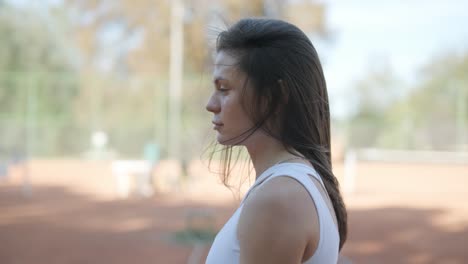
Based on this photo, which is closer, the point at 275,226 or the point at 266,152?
the point at 275,226

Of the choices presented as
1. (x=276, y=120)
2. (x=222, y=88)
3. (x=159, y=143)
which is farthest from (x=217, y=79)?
(x=159, y=143)

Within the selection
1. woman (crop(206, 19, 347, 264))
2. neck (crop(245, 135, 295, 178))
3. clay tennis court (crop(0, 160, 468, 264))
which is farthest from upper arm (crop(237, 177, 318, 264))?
clay tennis court (crop(0, 160, 468, 264))

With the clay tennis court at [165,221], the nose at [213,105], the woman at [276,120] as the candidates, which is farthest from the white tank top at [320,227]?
the clay tennis court at [165,221]

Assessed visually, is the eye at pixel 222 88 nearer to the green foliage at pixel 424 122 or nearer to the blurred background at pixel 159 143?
the blurred background at pixel 159 143

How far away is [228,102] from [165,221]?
29.4ft

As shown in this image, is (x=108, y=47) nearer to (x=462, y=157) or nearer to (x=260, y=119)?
(x=462, y=157)

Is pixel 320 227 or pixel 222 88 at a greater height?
pixel 222 88

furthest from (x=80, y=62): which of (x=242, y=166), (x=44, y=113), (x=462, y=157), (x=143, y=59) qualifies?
(x=242, y=166)

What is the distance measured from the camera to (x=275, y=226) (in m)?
0.83

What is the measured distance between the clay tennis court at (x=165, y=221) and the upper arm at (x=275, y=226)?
19.5 ft

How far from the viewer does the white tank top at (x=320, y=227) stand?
2.97 feet

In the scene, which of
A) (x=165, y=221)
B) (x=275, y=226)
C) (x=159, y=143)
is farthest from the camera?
(x=159, y=143)

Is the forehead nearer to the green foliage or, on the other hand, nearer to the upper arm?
the upper arm

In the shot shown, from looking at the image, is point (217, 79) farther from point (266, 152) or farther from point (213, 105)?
point (266, 152)
